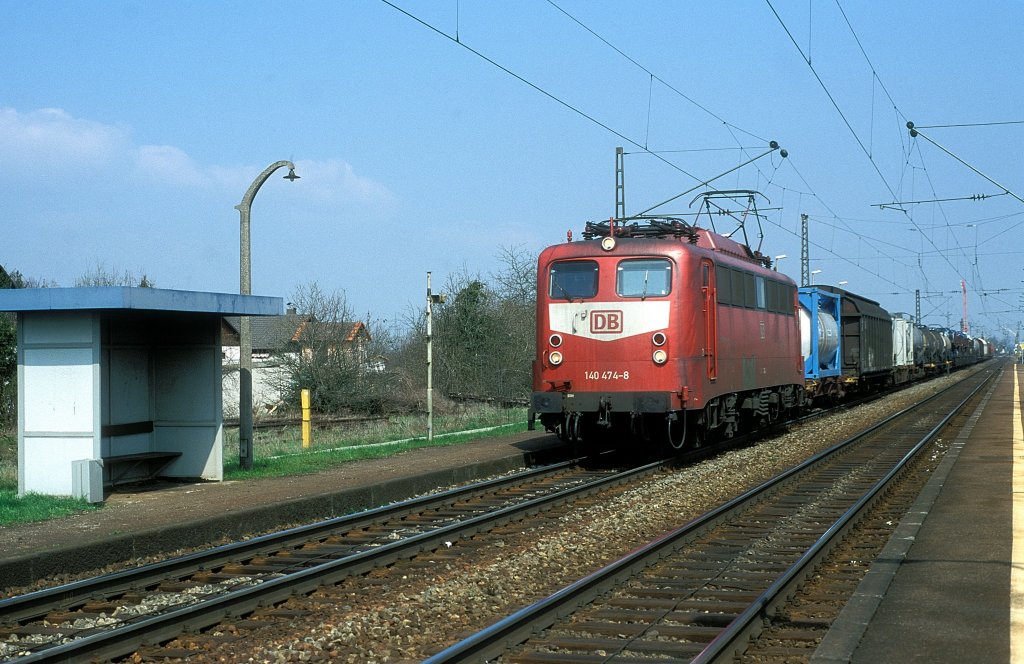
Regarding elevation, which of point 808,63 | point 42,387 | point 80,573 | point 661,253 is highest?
point 808,63

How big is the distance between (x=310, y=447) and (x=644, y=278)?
7801 millimetres

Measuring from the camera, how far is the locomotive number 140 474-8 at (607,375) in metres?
15.5

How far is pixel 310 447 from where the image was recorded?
66.0ft

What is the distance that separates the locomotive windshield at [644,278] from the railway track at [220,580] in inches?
146

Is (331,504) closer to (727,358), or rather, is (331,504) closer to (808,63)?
(727,358)

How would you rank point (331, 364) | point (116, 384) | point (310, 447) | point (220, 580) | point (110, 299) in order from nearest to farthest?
point (220, 580) → point (110, 299) → point (116, 384) → point (310, 447) → point (331, 364)

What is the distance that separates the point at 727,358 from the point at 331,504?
7435mm

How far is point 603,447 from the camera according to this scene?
20.3 m

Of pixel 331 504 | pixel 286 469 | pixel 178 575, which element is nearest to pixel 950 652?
pixel 178 575

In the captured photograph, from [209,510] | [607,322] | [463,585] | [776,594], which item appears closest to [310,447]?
[607,322]

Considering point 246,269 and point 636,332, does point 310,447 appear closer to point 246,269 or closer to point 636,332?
point 246,269

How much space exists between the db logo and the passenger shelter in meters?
4.55

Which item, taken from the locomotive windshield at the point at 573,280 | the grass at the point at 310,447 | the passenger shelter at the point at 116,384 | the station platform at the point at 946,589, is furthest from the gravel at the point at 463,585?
the passenger shelter at the point at 116,384

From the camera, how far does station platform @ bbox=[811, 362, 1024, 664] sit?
19.6ft
